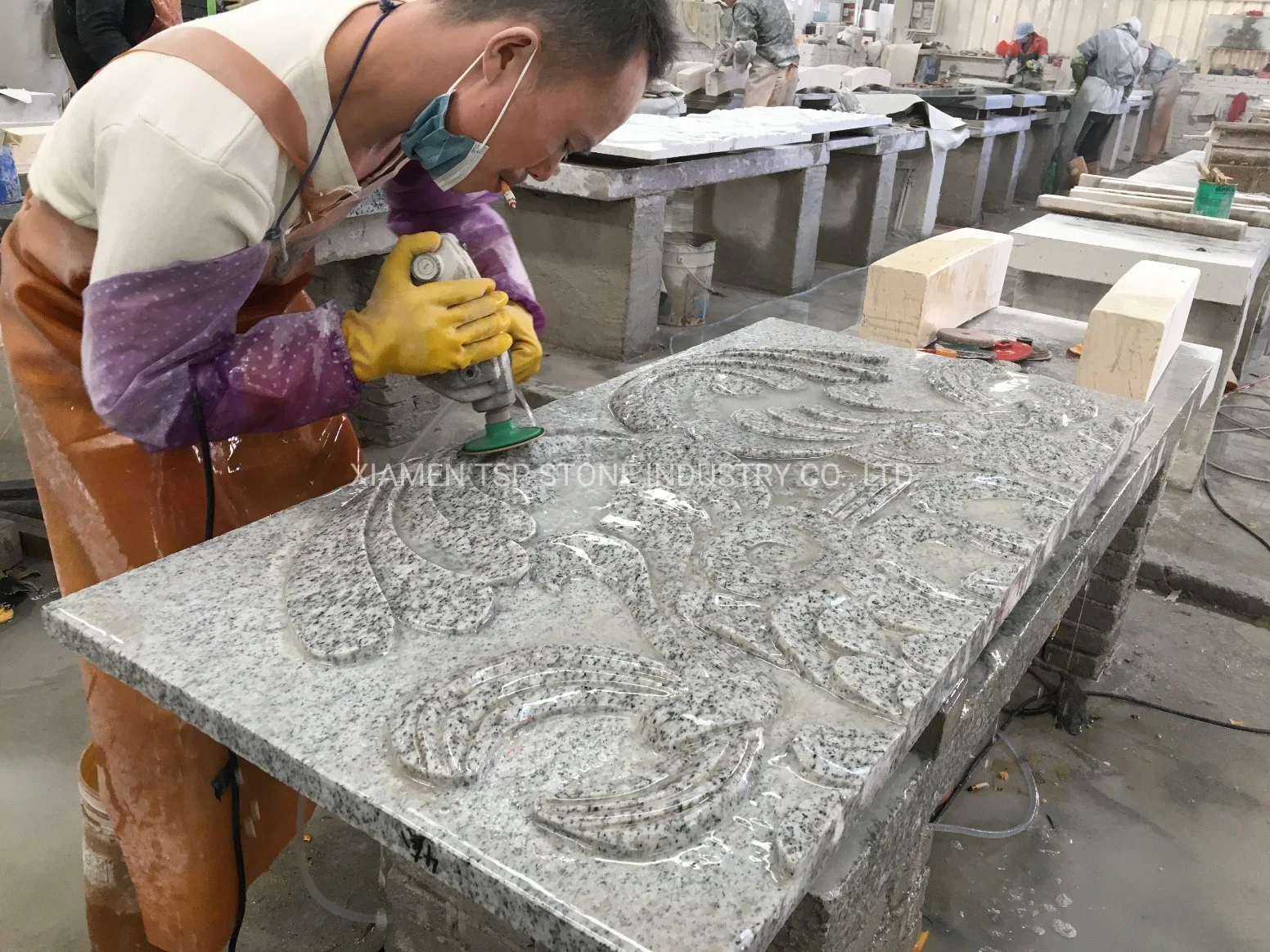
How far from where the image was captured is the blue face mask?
1338mm

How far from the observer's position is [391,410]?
407 cm

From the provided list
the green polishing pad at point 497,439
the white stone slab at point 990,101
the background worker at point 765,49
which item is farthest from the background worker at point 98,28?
the white stone slab at point 990,101

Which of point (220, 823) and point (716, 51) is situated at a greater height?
point (716, 51)

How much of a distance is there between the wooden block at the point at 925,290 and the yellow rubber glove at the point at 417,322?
162cm

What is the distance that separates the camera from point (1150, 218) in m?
4.09

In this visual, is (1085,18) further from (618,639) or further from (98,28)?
(618,639)

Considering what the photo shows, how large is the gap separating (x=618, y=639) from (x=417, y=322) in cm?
54

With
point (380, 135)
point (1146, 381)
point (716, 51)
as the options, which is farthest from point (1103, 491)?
point (716, 51)

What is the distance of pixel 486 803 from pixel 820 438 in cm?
111

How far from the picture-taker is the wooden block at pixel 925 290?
8.86 ft

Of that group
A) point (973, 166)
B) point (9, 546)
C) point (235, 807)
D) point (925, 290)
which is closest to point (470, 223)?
point (235, 807)

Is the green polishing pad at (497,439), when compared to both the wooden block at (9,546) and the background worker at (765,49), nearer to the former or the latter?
the wooden block at (9,546)

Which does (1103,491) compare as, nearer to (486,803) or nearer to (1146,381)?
(1146,381)

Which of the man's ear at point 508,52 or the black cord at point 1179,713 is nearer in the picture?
the man's ear at point 508,52
